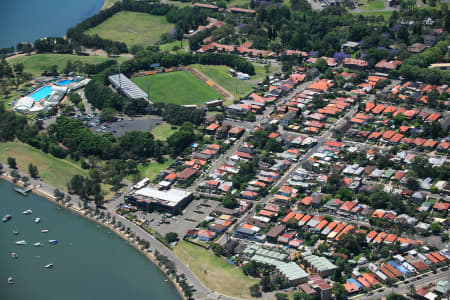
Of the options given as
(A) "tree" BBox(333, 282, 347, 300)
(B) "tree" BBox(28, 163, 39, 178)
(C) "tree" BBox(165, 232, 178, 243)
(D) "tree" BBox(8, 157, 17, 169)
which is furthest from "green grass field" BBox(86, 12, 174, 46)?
(A) "tree" BBox(333, 282, 347, 300)

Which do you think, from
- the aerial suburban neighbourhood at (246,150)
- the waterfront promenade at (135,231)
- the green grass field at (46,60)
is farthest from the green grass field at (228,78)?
the waterfront promenade at (135,231)

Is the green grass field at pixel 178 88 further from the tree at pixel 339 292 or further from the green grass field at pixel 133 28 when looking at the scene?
the tree at pixel 339 292

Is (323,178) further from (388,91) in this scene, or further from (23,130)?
(23,130)

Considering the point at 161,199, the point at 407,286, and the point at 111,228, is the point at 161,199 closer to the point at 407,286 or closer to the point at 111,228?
the point at 111,228

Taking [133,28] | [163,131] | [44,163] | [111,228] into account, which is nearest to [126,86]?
[163,131]

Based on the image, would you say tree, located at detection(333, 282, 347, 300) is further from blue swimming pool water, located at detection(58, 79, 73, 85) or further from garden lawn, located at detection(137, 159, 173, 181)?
blue swimming pool water, located at detection(58, 79, 73, 85)

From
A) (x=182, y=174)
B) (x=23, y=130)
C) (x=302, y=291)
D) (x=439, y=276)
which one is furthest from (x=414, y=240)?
(x=23, y=130)
